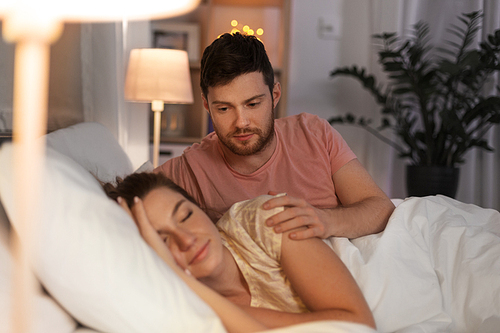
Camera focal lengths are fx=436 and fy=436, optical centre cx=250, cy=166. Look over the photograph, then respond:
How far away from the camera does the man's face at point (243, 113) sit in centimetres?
146

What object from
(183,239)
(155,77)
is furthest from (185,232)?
(155,77)

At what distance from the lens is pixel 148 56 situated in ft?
7.83

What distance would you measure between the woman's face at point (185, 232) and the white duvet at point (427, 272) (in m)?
0.32

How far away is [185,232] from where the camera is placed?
2.97 ft

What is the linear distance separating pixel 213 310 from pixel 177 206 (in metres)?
0.25

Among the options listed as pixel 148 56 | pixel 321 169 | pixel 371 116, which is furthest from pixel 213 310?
pixel 371 116

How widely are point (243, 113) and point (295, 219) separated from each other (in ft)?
1.97

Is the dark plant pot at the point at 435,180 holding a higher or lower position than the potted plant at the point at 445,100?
lower

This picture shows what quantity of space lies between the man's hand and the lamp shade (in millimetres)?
1573

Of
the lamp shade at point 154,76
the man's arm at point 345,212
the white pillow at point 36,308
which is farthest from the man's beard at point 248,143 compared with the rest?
the lamp shade at point 154,76

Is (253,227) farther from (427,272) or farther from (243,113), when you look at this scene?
(243,113)

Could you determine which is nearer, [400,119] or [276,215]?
[276,215]

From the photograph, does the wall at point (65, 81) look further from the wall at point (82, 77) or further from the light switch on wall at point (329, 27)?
the light switch on wall at point (329, 27)

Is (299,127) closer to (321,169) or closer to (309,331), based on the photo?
(321,169)
